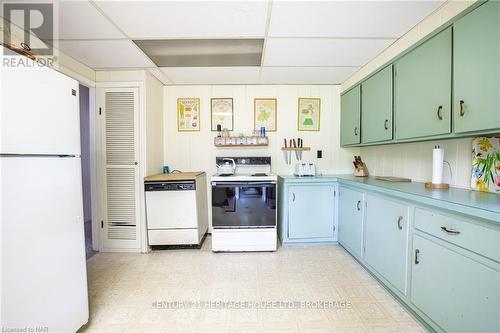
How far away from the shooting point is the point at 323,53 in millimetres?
2223

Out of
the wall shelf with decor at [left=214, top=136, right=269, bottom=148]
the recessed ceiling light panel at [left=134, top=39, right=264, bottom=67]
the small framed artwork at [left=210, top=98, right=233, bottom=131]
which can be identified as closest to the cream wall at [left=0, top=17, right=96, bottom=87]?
the recessed ceiling light panel at [left=134, top=39, right=264, bottom=67]

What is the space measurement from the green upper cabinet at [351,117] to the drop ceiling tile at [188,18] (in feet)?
5.15

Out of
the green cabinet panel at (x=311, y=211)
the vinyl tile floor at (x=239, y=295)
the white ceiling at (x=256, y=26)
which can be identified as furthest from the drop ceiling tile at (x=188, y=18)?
the vinyl tile floor at (x=239, y=295)

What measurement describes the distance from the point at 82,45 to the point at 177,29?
1016 millimetres

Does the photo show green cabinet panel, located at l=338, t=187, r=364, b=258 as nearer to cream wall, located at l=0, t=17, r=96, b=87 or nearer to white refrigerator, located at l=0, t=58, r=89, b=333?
white refrigerator, located at l=0, t=58, r=89, b=333

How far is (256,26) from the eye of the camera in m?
1.77

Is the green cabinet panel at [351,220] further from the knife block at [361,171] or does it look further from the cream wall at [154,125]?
the cream wall at [154,125]

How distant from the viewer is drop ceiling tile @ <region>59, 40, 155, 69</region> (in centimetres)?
203

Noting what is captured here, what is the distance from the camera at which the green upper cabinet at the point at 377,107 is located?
212cm

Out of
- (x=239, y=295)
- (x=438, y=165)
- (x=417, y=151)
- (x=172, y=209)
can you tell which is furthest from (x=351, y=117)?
(x=172, y=209)

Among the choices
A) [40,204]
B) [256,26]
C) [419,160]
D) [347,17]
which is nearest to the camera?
[40,204]

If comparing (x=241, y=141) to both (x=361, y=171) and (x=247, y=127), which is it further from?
(x=361, y=171)

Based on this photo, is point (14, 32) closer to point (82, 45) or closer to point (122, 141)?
point (82, 45)

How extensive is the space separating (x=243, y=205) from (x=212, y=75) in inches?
68.7
